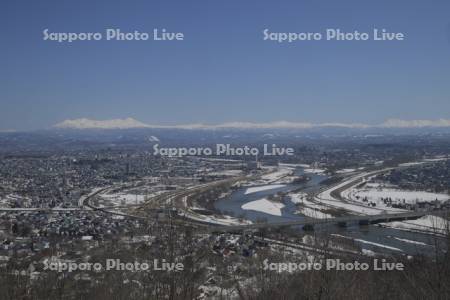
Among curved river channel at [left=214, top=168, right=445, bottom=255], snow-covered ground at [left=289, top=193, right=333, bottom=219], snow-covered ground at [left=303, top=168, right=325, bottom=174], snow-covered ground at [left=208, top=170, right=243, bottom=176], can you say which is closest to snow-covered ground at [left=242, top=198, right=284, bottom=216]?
curved river channel at [left=214, top=168, right=445, bottom=255]

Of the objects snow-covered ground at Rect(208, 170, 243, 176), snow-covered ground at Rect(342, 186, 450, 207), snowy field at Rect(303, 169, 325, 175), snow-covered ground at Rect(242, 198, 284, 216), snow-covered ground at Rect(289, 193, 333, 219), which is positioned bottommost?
snow-covered ground at Rect(342, 186, 450, 207)

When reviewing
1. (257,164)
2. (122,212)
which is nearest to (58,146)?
(257,164)

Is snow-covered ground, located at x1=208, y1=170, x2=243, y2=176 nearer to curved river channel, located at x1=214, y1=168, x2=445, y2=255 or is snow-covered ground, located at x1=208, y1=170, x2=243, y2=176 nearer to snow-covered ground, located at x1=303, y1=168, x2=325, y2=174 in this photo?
curved river channel, located at x1=214, y1=168, x2=445, y2=255

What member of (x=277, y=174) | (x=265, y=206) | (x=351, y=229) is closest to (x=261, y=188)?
(x=277, y=174)

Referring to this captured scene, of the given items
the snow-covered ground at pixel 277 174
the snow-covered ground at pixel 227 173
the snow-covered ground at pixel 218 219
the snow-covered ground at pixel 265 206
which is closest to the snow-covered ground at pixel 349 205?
the snow-covered ground at pixel 265 206

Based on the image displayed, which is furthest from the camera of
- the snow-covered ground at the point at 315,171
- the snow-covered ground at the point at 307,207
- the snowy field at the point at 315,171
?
the snow-covered ground at the point at 315,171

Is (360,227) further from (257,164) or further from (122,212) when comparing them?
(257,164)

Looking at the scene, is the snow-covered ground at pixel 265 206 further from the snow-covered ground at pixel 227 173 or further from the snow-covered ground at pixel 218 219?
the snow-covered ground at pixel 227 173
